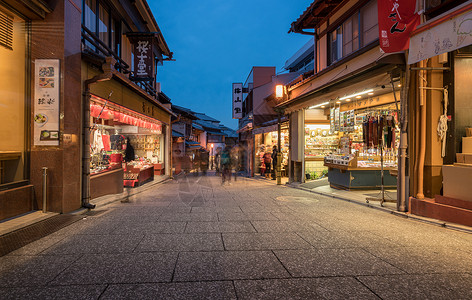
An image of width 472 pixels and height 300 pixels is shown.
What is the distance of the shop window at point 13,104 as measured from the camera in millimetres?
6414

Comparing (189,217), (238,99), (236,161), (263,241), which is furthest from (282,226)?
(238,99)

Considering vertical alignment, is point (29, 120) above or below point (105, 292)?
above

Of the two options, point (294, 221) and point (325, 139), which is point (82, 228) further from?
point (325, 139)

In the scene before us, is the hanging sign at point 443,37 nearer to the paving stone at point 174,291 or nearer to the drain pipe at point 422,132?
the drain pipe at point 422,132

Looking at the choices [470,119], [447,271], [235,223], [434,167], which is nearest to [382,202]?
[434,167]

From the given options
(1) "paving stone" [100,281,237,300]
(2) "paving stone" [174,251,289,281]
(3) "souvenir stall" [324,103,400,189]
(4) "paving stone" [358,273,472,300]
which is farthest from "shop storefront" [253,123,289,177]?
(1) "paving stone" [100,281,237,300]

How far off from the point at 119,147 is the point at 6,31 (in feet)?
27.2

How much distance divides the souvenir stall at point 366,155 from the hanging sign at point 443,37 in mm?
3046

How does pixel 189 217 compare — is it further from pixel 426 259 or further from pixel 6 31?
pixel 6 31

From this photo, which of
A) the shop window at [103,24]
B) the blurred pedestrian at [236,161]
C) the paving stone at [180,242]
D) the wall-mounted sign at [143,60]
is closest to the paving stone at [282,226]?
the paving stone at [180,242]

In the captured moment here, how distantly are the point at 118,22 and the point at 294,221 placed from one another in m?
Result: 13.5

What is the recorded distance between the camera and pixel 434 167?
23.2 feet

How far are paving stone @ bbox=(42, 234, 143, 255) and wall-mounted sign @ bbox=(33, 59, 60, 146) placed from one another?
3515 mm

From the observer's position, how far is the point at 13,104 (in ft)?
21.8
